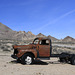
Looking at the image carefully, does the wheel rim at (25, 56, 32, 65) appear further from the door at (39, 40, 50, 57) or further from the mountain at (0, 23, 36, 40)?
the mountain at (0, 23, 36, 40)

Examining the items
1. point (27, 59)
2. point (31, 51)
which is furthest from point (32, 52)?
point (27, 59)

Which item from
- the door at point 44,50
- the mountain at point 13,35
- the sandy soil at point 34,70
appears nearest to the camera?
the sandy soil at point 34,70

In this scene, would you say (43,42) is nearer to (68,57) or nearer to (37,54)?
(37,54)

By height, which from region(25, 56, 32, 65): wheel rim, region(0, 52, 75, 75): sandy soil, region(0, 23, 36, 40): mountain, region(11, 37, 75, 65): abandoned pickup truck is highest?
region(0, 23, 36, 40): mountain

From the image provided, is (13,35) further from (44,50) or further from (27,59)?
(27,59)

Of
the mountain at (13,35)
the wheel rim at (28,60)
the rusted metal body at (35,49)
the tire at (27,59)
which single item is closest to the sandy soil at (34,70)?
the tire at (27,59)

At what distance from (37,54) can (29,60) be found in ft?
2.41

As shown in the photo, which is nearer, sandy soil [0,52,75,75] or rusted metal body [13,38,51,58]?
sandy soil [0,52,75,75]

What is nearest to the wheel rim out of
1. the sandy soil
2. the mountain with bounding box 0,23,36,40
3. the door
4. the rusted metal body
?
the rusted metal body

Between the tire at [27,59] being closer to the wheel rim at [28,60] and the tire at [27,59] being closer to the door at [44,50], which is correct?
the wheel rim at [28,60]

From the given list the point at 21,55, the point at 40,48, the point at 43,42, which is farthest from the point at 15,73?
the point at 43,42

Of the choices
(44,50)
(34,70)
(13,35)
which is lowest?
(34,70)

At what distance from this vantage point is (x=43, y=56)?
10.9 m

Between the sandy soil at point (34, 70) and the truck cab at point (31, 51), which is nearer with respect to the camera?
the sandy soil at point (34, 70)
